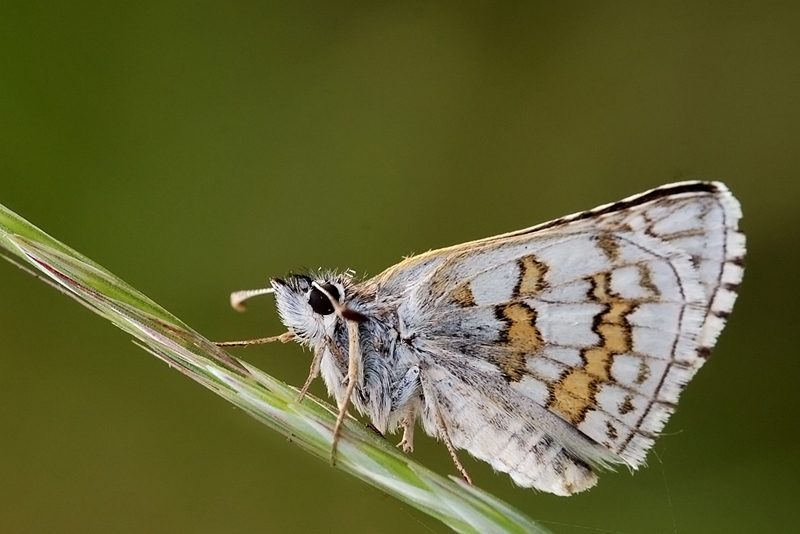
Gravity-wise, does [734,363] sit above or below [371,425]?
above

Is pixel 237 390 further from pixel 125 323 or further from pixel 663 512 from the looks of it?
pixel 663 512

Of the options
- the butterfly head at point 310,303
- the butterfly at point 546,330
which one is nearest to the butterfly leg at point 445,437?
the butterfly at point 546,330

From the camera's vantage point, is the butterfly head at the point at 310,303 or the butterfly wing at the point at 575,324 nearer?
the butterfly wing at the point at 575,324

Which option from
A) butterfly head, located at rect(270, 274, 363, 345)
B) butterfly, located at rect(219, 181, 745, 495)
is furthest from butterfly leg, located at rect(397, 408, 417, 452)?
butterfly head, located at rect(270, 274, 363, 345)

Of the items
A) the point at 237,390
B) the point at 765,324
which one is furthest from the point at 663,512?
the point at 237,390

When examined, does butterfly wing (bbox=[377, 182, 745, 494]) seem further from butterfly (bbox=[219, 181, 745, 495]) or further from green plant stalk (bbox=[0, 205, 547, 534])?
green plant stalk (bbox=[0, 205, 547, 534])

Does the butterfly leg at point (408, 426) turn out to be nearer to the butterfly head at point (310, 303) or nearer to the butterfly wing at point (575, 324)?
the butterfly wing at point (575, 324)

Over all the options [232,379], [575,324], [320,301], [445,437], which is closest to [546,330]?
[575,324]

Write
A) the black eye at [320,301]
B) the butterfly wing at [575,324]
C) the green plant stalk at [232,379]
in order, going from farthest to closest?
1. the black eye at [320,301]
2. the butterfly wing at [575,324]
3. the green plant stalk at [232,379]
